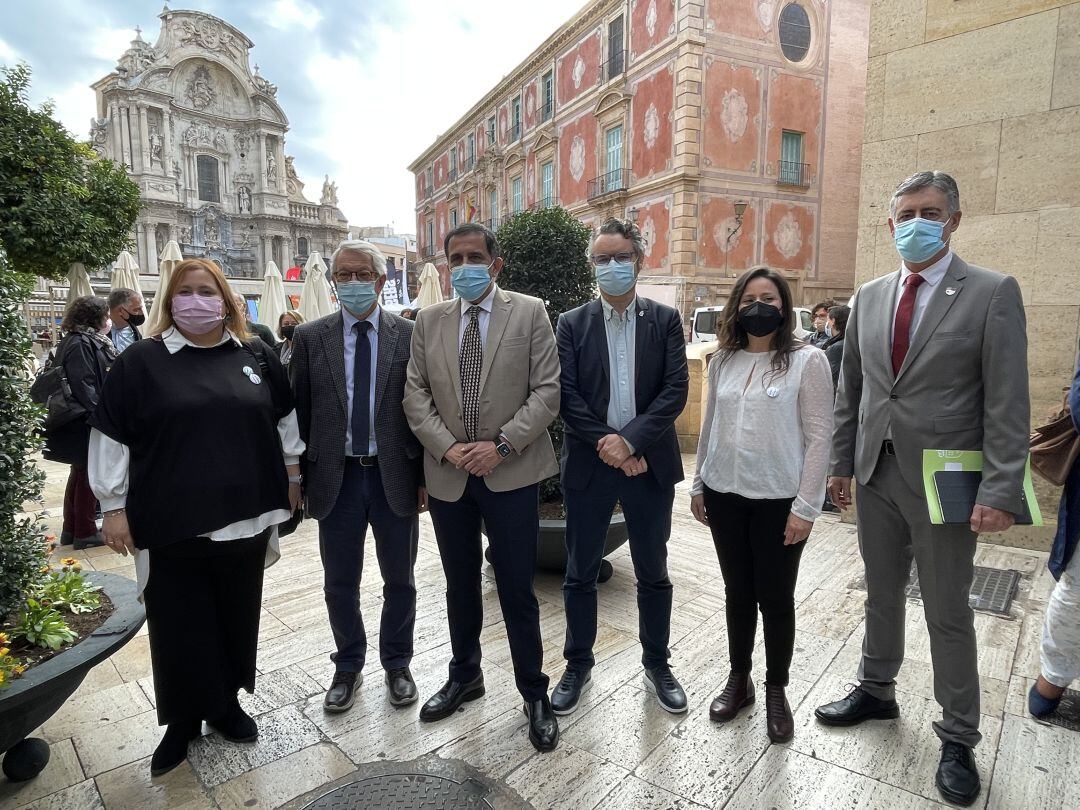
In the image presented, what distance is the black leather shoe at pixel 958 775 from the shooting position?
2.24 meters

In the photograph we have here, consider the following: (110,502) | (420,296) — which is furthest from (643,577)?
(420,296)

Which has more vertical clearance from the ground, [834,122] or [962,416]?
[834,122]

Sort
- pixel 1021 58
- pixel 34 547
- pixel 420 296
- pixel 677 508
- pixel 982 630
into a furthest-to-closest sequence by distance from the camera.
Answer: pixel 420 296, pixel 677 508, pixel 1021 58, pixel 982 630, pixel 34 547

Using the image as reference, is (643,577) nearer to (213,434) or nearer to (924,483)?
(924,483)

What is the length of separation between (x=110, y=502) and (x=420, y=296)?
842cm

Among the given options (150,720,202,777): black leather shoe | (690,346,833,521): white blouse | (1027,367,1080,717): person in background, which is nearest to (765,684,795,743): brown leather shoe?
(690,346,833,521): white blouse

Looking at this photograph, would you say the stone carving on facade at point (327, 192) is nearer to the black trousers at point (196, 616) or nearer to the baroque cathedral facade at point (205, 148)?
the baroque cathedral facade at point (205, 148)

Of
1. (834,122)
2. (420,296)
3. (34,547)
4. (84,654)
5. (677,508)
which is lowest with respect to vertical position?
(677,508)

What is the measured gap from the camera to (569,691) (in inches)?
114

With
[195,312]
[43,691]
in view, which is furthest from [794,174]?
[43,691]

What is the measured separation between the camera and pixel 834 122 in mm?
20188

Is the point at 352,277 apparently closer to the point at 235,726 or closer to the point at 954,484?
the point at 235,726

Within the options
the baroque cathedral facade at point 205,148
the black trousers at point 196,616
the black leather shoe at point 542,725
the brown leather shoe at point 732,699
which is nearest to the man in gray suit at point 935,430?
the brown leather shoe at point 732,699

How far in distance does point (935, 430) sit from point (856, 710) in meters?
1.33
